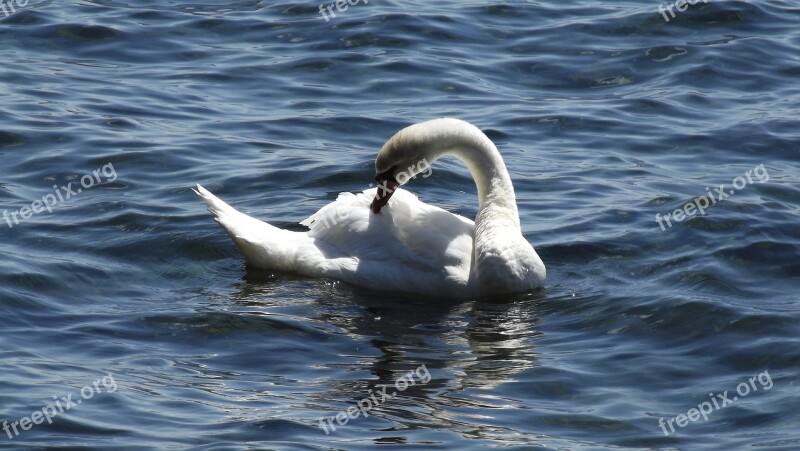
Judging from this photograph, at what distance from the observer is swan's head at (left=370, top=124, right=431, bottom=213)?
10672 millimetres

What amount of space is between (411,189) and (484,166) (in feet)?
7.88

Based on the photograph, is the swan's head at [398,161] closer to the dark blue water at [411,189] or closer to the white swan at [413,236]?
the white swan at [413,236]

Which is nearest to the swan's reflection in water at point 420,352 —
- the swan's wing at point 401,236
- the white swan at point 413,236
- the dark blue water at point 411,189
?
the dark blue water at point 411,189

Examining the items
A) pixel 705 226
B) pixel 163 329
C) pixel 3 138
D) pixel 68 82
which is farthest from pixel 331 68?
pixel 163 329

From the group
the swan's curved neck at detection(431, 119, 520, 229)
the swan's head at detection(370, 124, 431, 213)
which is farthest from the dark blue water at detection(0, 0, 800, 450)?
the swan's head at detection(370, 124, 431, 213)

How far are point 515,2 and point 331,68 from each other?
371 cm

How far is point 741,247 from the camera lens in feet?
37.1

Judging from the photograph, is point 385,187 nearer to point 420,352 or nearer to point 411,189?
point 420,352

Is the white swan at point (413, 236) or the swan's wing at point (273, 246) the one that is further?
the swan's wing at point (273, 246)

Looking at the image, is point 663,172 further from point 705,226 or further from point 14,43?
point 14,43

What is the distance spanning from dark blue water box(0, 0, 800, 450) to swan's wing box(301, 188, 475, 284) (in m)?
0.25

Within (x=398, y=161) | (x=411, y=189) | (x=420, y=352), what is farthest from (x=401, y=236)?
(x=411, y=189)

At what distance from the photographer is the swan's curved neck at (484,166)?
427 inches

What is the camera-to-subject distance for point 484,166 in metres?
11.1
